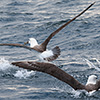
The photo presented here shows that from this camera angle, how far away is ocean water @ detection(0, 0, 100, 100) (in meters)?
8.29

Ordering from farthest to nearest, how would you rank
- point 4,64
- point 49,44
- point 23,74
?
point 49,44
point 4,64
point 23,74

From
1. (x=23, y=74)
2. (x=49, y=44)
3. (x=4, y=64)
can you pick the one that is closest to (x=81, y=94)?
(x=23, y=74)

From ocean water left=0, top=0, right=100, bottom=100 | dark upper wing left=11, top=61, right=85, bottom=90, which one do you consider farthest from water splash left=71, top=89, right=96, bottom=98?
dark upper wing left=11, top=61, right=85, bottom=90

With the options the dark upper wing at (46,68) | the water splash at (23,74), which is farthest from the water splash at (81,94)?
the water splash at (23,74)

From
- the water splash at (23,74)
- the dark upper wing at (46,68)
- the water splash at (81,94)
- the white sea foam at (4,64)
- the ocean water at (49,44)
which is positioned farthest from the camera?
the white sea foam at (4,64)

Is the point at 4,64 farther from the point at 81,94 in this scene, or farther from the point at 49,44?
the point at 81,94

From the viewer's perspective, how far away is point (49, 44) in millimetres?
12156

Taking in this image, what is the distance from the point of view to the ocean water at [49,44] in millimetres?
8289

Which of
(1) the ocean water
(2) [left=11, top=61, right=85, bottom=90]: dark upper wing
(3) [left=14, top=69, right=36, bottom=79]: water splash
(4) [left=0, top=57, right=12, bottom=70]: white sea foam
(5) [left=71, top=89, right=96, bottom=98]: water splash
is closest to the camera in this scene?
(2) [left=11, top=61, right=85, bottom=90]: dark upper wing

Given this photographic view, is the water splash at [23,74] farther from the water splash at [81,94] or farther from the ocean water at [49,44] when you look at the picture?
the water splash at [81,94]

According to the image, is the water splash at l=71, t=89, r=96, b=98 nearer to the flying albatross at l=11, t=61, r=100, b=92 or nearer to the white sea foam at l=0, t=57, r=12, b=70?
the flying albatross at l=11, t=61, r=100, b=92

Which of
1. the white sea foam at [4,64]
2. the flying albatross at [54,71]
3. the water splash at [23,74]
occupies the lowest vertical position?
the water splash at [23,74]

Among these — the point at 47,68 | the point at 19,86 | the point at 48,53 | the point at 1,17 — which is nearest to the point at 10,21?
the point at 1,17

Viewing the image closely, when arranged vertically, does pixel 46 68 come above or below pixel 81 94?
above
